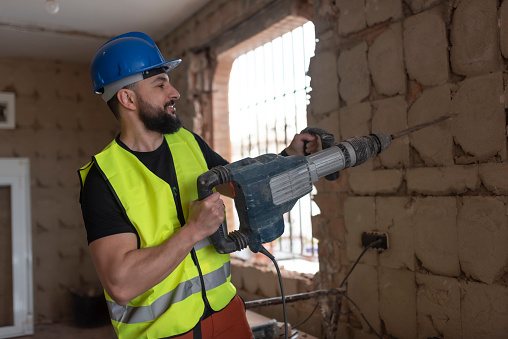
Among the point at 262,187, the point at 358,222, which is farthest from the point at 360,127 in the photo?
the point at 262,187

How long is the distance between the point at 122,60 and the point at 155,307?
85 cm

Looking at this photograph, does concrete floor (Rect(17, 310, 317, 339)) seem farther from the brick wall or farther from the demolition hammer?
the demolition hammer

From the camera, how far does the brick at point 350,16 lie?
2.33m

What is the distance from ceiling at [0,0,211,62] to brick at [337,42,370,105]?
1.83m

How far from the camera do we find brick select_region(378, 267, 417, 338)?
2074 millimetres

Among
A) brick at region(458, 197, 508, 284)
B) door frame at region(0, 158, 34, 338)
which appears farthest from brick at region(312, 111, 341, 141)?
door frame at region(0, 158, 34, 338)

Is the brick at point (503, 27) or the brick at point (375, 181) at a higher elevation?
the brick at point (503, 27)

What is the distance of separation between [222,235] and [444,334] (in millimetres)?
1159

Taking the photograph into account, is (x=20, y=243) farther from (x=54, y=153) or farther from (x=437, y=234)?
(x=437, y=234)

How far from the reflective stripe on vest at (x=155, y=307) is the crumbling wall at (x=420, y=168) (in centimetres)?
106

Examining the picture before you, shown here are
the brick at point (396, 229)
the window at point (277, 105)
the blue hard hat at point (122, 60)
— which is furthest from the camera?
the window at point (277, 105)

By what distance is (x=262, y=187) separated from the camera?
4.66 feet

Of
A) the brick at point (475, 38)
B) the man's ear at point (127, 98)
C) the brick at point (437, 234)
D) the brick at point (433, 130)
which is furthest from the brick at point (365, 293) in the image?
the man's ear at point (127, 98)

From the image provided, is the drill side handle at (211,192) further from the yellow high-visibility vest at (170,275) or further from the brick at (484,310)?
the brick at (484,310)
